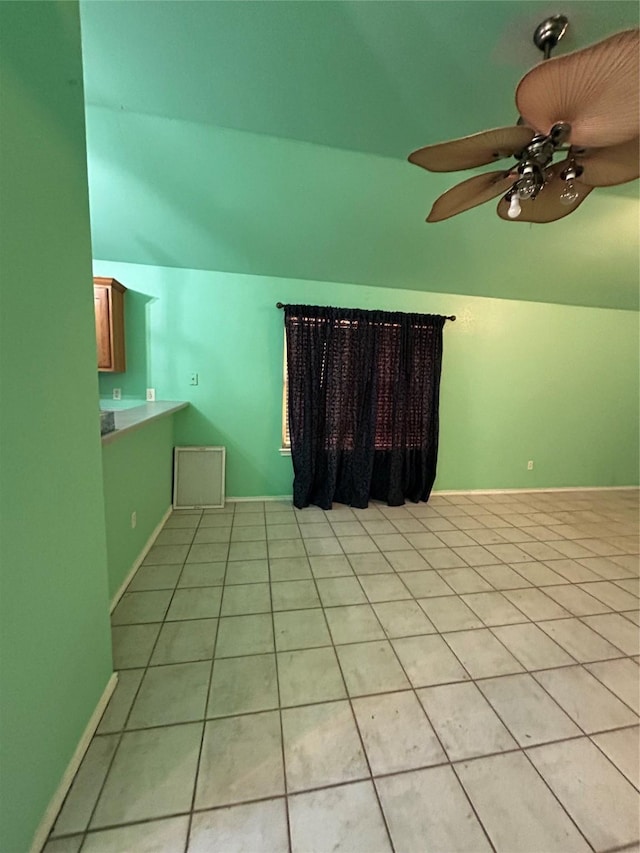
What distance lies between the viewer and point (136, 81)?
1485 mm

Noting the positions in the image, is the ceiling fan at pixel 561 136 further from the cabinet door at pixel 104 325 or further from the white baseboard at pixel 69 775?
the cabinet door at pixel 104 325

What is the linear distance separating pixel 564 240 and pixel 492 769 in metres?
3.56

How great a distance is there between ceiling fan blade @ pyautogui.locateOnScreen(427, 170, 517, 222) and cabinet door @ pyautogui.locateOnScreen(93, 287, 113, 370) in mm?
2530

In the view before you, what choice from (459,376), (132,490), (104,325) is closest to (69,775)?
(132,490)

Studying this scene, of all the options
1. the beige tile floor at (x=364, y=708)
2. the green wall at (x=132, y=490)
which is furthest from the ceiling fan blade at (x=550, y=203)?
the green wall at (x=132, y=490)

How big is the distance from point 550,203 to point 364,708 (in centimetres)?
240

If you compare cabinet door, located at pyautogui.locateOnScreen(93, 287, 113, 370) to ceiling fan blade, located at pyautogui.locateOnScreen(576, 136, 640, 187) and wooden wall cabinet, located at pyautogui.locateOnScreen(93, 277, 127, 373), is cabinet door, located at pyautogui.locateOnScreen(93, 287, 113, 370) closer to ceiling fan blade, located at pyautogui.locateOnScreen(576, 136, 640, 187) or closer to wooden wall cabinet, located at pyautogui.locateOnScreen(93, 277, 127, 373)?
wooden wall cabinet, located at pyautogui.locateOnScreen(93, 277, 127, 373)

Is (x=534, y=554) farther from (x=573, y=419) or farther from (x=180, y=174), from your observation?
(x=180, y=174)

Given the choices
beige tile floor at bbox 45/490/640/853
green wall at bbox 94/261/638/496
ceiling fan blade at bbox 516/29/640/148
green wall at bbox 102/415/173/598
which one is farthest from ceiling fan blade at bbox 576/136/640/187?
green wall at bbox 102/415/173/598

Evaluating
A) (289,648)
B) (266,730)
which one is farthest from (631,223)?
(266,730)

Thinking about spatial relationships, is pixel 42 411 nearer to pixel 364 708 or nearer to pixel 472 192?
pixel 364 708

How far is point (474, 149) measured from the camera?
113cm

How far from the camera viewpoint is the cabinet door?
8.38 feet

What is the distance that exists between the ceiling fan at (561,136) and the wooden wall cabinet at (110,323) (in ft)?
8.32
